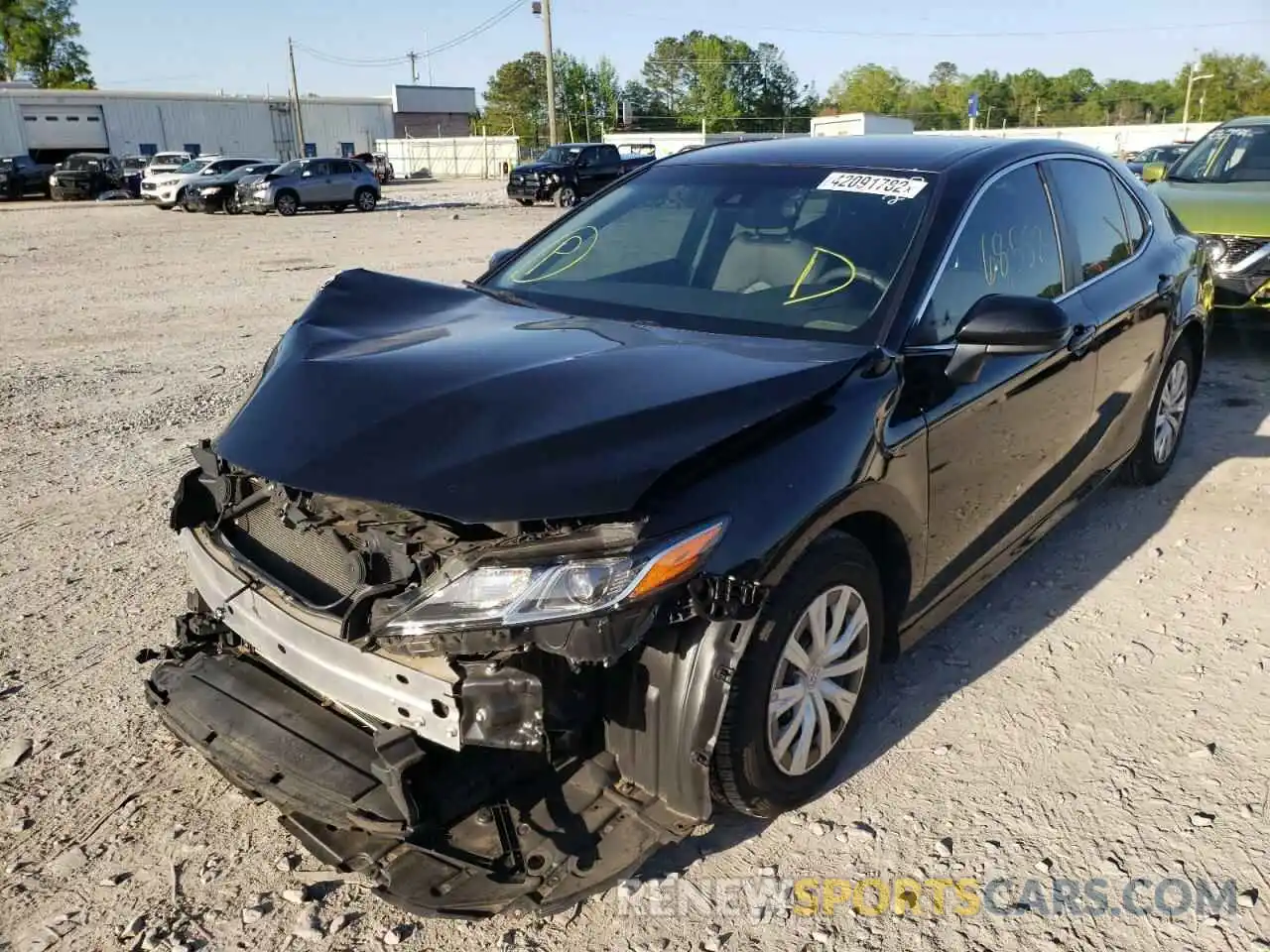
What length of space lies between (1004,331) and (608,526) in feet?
4.61

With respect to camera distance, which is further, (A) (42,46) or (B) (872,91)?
(B) (872,91)

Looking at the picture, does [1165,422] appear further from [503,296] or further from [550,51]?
[550,51]

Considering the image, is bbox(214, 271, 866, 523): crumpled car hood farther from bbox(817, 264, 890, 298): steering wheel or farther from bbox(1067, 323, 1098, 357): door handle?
A: bbox(1067, 323, 1098, 357): door handle

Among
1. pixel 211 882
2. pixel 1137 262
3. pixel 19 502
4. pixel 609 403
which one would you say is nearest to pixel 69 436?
pixel 19 502

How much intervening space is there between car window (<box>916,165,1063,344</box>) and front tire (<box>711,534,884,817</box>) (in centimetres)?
82

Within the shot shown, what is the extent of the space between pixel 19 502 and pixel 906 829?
14.7 feet

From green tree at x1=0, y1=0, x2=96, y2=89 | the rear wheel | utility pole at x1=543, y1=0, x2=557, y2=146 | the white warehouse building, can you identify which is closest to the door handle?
the rear wheel

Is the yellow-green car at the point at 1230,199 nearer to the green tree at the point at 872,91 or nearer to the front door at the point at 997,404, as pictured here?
the front door at the point at 997,404

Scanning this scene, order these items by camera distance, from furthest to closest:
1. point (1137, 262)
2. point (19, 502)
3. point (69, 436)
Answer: point (69, 436), point (19, 502), point (1137, 262)

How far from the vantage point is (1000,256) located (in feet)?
11.4

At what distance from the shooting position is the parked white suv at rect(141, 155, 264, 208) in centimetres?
2839

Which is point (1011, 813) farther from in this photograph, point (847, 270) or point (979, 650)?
point (847, 270)

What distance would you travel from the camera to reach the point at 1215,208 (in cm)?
768

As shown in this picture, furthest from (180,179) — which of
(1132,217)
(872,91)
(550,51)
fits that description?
(872,91)
